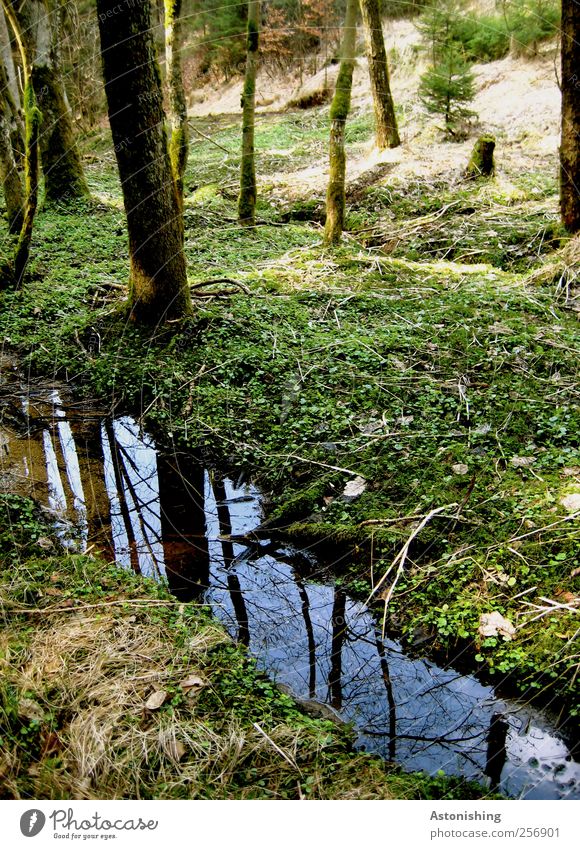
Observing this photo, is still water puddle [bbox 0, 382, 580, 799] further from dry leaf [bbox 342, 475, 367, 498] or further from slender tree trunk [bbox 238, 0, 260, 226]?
slender tree trunk [bbox 238, 0, 260, 226]

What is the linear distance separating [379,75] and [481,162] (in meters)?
3.11

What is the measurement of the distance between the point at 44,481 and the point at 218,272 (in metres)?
3.92

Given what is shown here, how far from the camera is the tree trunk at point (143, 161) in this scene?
5.12m

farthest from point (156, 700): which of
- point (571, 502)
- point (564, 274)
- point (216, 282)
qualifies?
point (564, 274)

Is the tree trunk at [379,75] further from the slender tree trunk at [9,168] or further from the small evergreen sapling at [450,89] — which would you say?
the slender tree trunk at [9,168]

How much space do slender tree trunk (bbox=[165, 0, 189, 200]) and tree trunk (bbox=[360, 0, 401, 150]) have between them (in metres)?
5.08

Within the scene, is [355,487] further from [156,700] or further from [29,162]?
[29,162]

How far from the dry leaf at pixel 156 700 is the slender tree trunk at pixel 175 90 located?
572 cm

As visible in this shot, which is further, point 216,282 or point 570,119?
point 216,282

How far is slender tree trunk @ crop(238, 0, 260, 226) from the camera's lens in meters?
8.56

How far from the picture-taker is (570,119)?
271 inches

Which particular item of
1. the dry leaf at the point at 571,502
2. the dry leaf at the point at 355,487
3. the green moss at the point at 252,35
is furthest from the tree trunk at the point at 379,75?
the dry leaf at the point at 571,502

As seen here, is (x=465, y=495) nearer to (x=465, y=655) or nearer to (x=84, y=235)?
(x=465, y=655)

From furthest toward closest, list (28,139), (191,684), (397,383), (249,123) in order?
(249,123) → (28,139) → (397,383) → (191,684)
